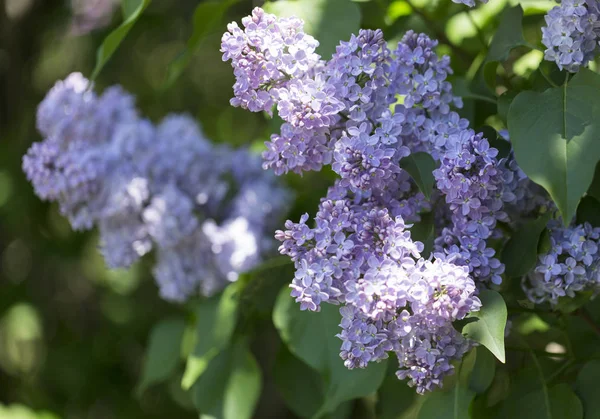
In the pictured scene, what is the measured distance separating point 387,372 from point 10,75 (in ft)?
5.28

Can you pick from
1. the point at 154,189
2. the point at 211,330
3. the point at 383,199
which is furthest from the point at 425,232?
the point at 154,189

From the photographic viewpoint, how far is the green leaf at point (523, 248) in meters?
0.86

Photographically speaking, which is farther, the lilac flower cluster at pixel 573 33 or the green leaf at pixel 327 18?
the green leaf at pixel 327 18

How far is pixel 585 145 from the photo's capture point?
76 centimetres

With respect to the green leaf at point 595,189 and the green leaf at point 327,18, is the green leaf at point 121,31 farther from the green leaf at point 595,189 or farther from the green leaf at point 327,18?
the green leaf at point 595,189

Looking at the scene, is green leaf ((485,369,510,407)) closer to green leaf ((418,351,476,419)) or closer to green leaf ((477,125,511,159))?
green leaf ((418,351,476,419))

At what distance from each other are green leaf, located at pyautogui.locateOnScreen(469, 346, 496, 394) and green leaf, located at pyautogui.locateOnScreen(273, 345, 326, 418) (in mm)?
488

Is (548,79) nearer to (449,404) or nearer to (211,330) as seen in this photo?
(449,404)

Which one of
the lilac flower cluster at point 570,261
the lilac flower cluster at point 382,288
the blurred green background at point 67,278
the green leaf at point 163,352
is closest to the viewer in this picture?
the lilac flower cluster at point 382,288

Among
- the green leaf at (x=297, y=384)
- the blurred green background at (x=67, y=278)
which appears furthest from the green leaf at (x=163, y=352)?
the blurred green background at (x=67, y=278)

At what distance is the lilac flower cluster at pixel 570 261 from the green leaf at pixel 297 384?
0.63 meters

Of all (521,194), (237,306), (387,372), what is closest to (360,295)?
(521,194)

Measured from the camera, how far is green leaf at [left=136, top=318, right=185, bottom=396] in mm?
1459

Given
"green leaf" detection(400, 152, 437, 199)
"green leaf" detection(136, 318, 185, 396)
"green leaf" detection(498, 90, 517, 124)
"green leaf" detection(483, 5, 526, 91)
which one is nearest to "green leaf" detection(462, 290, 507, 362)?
"green leaf" detection(400, 152, 437, 199)
